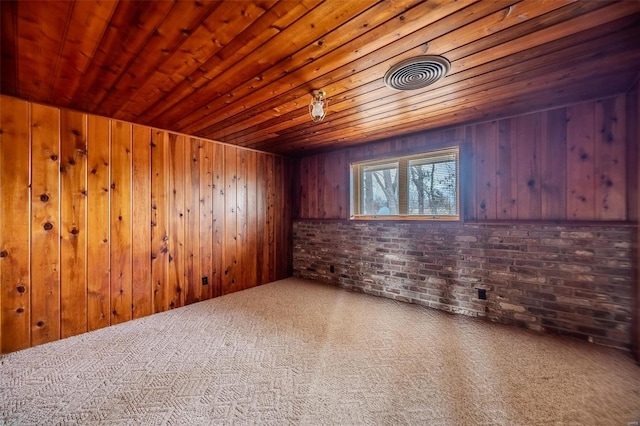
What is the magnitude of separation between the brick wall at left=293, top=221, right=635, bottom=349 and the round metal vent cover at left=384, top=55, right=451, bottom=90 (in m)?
1.77

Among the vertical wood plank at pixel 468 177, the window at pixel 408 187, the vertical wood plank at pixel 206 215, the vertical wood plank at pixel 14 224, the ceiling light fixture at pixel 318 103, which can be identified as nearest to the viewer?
the ceiling light fixture at pixel 318 103

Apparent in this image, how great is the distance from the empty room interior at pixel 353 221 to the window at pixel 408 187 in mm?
30

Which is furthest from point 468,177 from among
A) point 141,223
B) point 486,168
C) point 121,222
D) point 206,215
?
point 121,222

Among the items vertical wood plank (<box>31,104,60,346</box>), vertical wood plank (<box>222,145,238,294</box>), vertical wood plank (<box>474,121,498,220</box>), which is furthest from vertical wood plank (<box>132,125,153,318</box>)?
vertical wood plank (<box>474,121,498,220</box>)

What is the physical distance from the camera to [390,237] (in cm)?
356

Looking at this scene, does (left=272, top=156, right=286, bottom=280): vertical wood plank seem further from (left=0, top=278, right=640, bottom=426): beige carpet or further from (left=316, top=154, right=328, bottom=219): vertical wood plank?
(left=0, top=278, right=640, bottom=426): beige carpet

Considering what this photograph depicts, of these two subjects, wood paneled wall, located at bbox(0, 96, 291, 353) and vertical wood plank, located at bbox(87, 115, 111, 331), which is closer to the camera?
wood paneled wall, located at bbox(0, 96, 291, 353)

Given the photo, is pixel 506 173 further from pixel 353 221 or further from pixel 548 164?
pixel 353 221

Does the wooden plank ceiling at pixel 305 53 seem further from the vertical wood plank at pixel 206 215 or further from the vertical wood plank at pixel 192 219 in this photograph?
the vertical wood plank at pixel 206 215

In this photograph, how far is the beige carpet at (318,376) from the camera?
58.4 inches

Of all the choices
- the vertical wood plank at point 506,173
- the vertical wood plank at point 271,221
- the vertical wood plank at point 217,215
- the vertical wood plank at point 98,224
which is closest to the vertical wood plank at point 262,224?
the vertical wood plank at point 271,221

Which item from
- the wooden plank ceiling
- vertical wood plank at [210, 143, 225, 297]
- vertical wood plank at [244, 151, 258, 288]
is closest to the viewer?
the wooden plank ceiling

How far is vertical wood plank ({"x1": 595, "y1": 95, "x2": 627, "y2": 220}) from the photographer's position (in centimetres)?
221

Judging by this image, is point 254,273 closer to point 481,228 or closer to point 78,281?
point 78,281
